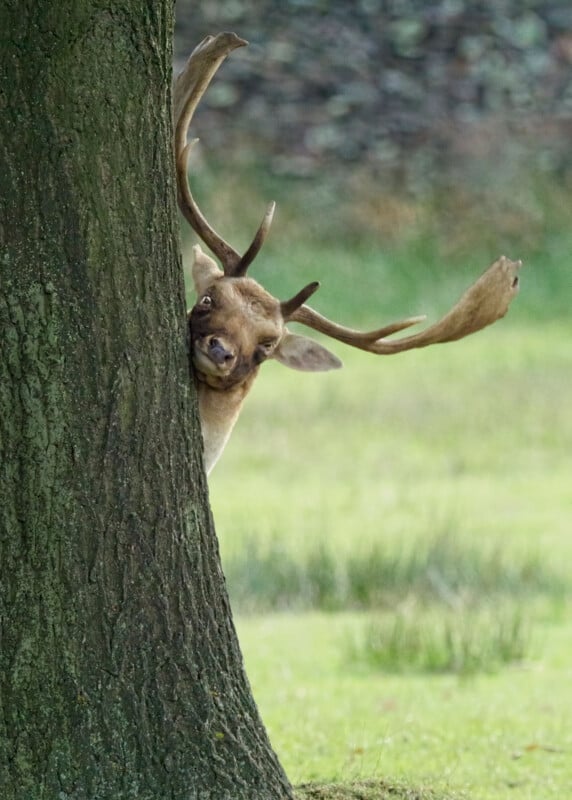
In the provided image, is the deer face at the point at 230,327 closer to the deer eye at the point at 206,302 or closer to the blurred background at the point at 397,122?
the deer eye at the point at 206,302

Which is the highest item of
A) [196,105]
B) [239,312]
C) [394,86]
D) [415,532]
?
[394,86]

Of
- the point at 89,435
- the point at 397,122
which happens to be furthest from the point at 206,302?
the point at 397,122

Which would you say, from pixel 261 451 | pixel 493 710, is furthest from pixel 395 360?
pixel 493 710

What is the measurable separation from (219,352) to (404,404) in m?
10.3

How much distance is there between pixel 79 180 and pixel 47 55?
267mm

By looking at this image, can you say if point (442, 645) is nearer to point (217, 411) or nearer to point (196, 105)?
point (217, 411)

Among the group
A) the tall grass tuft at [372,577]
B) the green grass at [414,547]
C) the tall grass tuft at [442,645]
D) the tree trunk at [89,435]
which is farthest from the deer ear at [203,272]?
the tall grass tuft at [372,577]

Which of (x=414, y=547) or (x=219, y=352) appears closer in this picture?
(x=219, y=352)

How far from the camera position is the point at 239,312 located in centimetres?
405

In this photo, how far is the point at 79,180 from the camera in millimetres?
3500

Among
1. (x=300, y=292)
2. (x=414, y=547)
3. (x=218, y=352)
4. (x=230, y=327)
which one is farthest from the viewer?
(x=414, y=547)

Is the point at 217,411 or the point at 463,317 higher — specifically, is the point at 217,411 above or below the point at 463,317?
below

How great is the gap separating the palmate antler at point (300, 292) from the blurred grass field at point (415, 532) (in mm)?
1165

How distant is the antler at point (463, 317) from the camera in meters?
4.18
